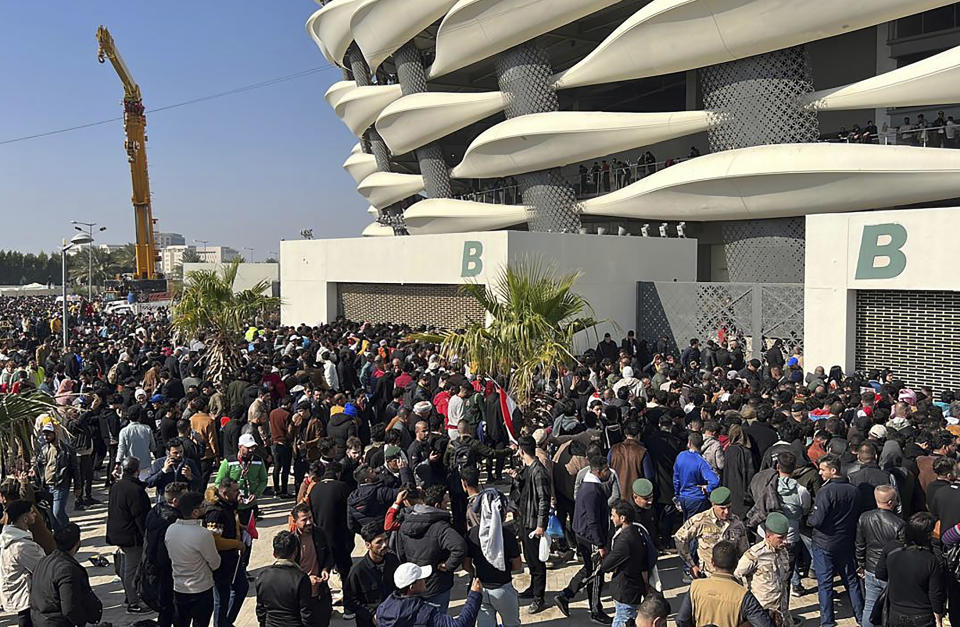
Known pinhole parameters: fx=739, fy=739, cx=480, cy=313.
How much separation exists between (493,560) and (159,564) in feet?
8.20

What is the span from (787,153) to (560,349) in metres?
13.2

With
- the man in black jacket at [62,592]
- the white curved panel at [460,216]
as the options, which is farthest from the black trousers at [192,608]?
the white curved panel at [460,216]

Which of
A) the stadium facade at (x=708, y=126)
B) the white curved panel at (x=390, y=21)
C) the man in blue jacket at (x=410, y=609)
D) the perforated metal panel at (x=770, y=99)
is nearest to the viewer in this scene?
the man in blue jacket at (x=410, y=609)

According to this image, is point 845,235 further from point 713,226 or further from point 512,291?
point 713,226

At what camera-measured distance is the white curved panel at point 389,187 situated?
35938mm

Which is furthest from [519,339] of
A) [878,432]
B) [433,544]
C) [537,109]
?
[537,109]

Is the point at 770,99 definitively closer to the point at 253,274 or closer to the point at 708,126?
the point at 708,126

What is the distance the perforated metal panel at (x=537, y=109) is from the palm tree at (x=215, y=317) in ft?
44.7

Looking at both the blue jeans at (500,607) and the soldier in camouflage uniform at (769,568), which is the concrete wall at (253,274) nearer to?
the blue jeans at (500,607)

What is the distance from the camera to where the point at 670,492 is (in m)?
7.40

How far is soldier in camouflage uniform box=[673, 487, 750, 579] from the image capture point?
5.30 meters

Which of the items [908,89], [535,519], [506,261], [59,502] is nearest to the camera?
[535,519]

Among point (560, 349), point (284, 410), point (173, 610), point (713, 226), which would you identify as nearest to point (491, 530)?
point (173, 610)

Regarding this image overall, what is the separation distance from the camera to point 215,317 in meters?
14.5
